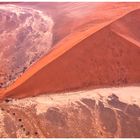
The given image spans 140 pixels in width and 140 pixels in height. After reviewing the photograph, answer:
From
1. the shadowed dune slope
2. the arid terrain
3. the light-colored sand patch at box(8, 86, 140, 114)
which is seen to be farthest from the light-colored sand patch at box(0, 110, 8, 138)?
the shadowed dune slope

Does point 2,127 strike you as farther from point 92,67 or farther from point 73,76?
point 92,67

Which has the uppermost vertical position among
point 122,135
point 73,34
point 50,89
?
point 73,34

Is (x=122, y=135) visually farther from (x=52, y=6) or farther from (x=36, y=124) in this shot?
(x=52, y=6)

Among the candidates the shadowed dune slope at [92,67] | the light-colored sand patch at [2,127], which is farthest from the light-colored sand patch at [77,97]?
the light-colored sand patch at [2,127]

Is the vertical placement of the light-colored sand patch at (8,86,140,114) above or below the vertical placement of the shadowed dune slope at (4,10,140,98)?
below

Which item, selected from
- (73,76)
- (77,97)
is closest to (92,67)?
(73,76)

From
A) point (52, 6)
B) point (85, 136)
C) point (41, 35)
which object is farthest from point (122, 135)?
point (52, 6)

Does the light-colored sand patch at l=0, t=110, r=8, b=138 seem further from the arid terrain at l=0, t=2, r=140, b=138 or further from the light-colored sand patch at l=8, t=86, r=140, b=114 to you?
the light-colored sand patch at l=8, t=86, r=140, b=114

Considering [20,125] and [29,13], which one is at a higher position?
[29,13]
